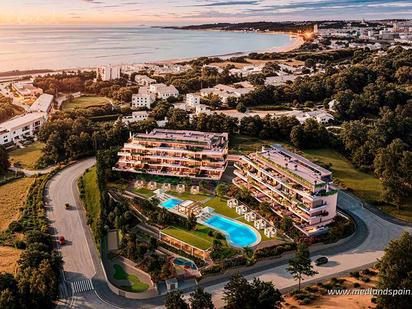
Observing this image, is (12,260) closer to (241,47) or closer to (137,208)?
(137,208)

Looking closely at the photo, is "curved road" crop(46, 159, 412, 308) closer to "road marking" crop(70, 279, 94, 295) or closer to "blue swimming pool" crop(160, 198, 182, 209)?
"road marking" crop(70, 279, 94, 295)

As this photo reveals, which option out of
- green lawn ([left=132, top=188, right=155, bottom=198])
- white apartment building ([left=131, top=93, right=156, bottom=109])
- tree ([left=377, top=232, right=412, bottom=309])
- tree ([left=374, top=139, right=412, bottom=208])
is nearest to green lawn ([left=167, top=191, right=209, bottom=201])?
green lawn ([left=132, top=188, right=155, bottom=198])

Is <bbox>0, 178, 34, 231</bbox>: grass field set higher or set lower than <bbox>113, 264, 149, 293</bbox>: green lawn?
higher

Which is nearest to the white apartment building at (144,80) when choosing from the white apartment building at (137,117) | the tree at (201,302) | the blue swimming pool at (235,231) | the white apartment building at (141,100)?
the white apartment building at (141,100)

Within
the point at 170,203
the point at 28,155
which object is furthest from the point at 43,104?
the point at 170,203

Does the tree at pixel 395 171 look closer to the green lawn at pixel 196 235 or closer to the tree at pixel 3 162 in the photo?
the green lawn at pixel 196 235

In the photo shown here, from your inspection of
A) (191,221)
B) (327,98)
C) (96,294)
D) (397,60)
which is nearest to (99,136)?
(191,221)
